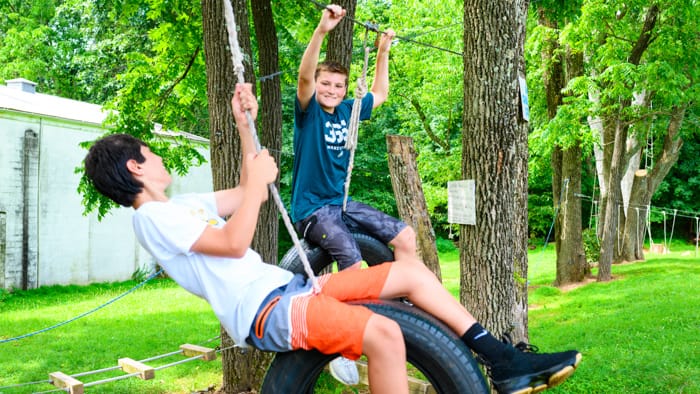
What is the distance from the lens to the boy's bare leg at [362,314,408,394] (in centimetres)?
199

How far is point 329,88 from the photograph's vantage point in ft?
10.1

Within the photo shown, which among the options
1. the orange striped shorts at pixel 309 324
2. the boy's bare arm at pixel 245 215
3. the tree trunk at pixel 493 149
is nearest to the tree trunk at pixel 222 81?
the tree trunk at pixel 493 149

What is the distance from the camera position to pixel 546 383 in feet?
6.99

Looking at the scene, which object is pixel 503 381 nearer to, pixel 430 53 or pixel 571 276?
pixel 571 276

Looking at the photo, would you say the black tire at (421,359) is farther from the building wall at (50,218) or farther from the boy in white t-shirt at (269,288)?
the building wall at (50,218)

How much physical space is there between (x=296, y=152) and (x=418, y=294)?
1.24 meters

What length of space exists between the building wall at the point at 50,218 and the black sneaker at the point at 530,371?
11.4 m

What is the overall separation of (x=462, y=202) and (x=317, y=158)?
107 cm

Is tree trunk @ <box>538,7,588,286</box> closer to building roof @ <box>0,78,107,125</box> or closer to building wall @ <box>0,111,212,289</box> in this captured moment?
building roof @ <box>0,78,107,125</box>

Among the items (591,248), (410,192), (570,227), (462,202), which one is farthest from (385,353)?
(591,248)

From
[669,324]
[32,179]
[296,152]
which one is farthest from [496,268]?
[32,179]

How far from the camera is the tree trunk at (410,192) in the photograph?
14.8 ft

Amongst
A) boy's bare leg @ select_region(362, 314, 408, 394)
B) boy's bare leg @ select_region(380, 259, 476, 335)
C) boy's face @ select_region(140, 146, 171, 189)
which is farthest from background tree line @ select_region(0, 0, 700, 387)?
boy's face @ select_region(140, 146, 171, 189)

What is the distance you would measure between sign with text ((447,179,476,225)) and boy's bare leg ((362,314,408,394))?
1787 millimetres
